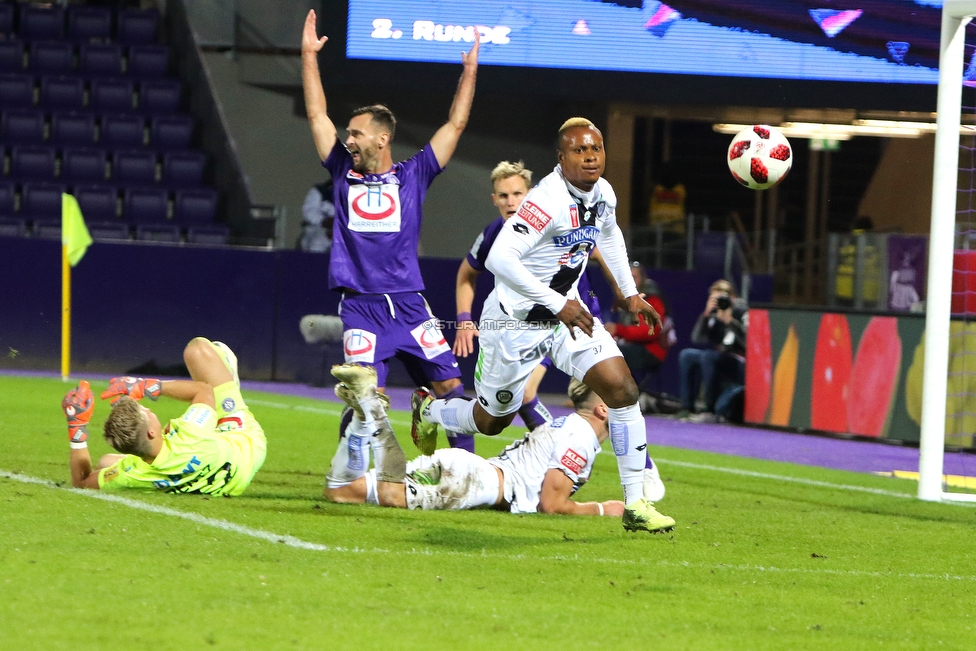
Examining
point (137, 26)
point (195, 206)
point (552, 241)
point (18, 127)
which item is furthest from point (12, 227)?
point (552, 241)

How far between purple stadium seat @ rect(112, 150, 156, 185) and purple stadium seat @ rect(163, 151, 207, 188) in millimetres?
221

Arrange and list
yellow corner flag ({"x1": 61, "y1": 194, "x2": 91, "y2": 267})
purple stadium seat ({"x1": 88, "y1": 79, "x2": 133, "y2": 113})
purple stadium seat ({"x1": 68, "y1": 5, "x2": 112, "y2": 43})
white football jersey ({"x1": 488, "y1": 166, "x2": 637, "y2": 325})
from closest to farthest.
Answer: white football jersey ({"x1": 488, "y1": 166, "x2": 637, "y2": 325}) → yellow corner flag ({"x1": 61, "y1": 194, "x2": 91, "y2": 267}) → purple stadium seat ({"x1": 88, "y1": 79, "x2": 133, "y2": 113}) → purple stadium seat ({"x1": 68, "y1": 5, "x2": 112, "y2": 43})

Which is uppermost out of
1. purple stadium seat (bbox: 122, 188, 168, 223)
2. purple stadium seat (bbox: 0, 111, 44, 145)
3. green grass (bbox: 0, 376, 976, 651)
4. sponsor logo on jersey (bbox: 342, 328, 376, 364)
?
purple stadium seat (bbox: 0, 111, 44, 145)

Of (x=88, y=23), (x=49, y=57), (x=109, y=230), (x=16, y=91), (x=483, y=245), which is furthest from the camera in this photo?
(x=88, y=23)

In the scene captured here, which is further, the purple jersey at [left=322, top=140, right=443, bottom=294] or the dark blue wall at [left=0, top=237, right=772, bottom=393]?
the dark blue wall at [left=0, top=237, right=772, bottom=393]

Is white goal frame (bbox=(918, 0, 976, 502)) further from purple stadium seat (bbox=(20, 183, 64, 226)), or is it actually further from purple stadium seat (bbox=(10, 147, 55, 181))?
purple stadium seat (bbox=(10, 147, 55, 181))

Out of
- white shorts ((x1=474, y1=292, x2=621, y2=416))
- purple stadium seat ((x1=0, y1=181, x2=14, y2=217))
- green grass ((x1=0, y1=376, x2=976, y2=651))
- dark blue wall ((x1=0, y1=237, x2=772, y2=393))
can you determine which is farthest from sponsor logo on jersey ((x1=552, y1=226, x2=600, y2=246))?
purple stadium seat ((x1=0, y1=181, x2=14, y2=217))

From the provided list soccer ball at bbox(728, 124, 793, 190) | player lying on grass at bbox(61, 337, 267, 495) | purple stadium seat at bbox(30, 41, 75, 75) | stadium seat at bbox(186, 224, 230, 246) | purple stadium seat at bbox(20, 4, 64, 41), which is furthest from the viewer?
purple stadium seat at bbox(20, 4, 64, 41)

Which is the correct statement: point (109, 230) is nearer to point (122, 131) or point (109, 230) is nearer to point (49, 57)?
point (122, 131)

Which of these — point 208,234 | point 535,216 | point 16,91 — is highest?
point 16,91

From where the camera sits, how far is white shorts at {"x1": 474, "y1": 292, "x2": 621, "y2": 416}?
20.3 feet

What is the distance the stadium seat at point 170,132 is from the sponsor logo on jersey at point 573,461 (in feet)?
48.8

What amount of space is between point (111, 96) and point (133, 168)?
1.54 metres

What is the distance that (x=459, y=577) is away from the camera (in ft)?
16.2
